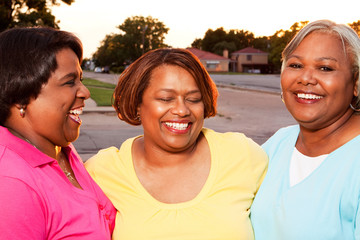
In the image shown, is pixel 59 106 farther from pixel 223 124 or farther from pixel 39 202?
pixel 223 124

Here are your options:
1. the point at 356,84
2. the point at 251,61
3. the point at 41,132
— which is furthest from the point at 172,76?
the point at 251,61

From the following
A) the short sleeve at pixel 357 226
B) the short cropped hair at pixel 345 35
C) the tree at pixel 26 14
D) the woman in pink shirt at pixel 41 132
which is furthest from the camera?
the tree at pixel 26 14

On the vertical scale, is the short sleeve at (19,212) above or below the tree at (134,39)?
below

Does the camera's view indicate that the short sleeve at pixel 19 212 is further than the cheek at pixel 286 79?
No

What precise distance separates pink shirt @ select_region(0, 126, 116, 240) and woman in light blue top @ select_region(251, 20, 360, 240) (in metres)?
1.05

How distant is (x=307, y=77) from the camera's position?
2545 millimetres

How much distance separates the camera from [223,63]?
90250 mm

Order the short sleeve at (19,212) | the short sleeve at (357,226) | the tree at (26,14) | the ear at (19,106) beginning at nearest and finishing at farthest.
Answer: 1. the short sleeve at (19,212)
2. the short sleeve at (357,226)
3. the ear at (19,106)
4. the tree at (26,14)

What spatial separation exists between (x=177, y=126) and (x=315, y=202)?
1007 mm

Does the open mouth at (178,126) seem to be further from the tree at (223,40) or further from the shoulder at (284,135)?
the tree at (223,40)

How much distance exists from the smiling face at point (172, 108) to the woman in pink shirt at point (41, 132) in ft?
1.71

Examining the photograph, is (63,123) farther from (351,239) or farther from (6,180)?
(351,239)

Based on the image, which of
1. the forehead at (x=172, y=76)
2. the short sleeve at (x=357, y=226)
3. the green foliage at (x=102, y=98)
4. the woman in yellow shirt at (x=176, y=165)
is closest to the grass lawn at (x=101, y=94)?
the green foliage at (x=102, y=98)

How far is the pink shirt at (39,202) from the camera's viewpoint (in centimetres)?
180
